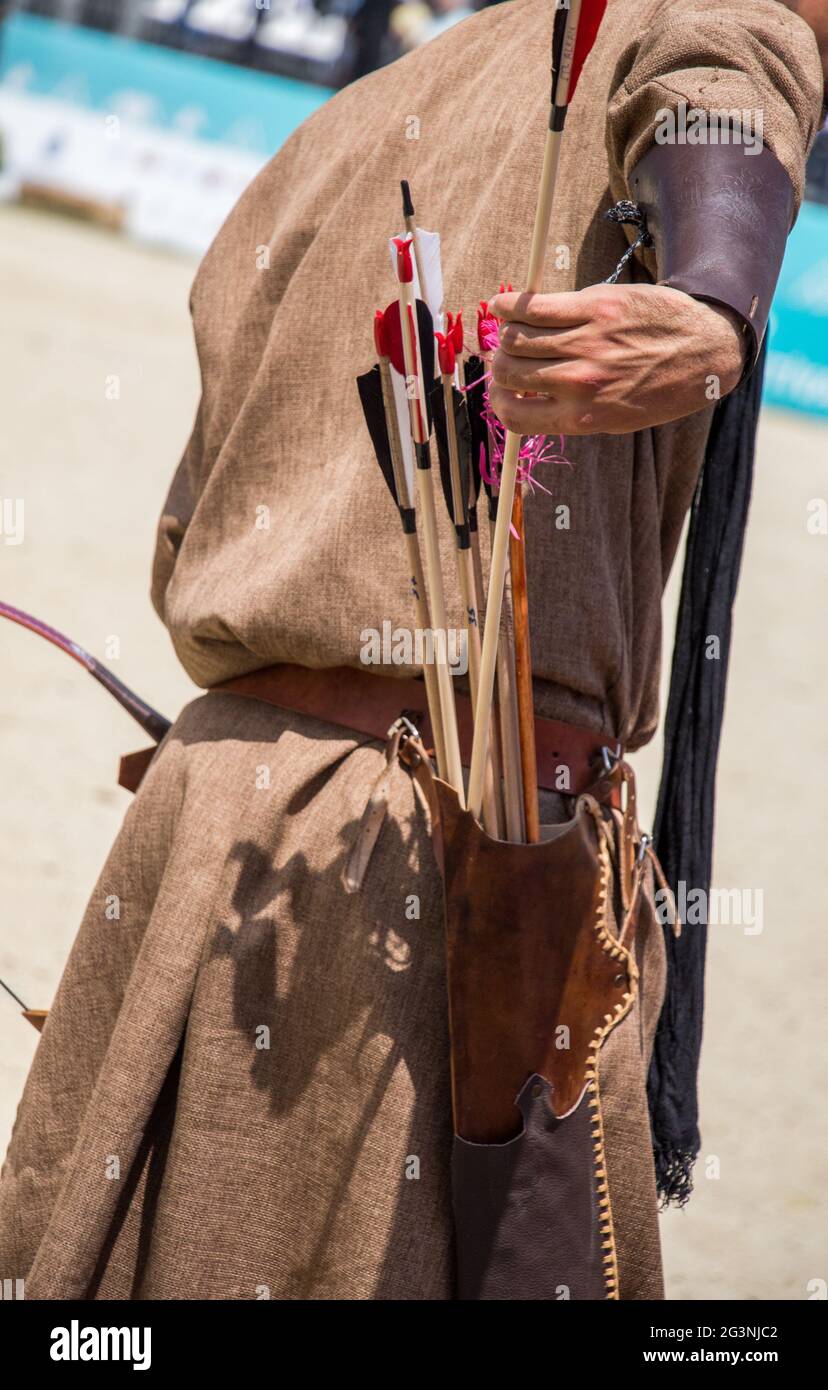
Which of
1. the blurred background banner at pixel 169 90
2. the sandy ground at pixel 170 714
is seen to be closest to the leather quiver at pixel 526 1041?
the sandy ground at pixel 170 714

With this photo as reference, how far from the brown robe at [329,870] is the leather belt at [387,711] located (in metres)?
0.02

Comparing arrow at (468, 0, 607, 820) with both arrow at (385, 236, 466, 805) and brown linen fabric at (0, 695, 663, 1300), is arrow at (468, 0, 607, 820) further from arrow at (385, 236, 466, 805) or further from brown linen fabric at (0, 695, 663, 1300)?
brown linen fabric at (0, 695, 663, 1300)

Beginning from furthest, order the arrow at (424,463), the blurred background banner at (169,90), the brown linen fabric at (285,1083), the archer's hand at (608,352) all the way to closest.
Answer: the blurred background banner at (169,90) → the brown linen fabric at (285,1083) → the arrow at (424,463) → the archer's hand at (608,352)

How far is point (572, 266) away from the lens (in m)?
1.26

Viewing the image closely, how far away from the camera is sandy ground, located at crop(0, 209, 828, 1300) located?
116 inches

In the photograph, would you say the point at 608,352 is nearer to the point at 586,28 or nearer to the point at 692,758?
the point at 586,28

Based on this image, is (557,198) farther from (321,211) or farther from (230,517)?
(230,517)

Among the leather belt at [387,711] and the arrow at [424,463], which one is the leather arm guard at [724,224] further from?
the leather belt at [387,711]

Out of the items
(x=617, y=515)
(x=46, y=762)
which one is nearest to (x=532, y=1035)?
(x=617, y=515)

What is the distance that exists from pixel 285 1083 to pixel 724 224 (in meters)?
0.79

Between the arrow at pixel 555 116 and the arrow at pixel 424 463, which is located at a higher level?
the arrow at pixel 555 116

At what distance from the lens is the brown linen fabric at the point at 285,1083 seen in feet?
4.14

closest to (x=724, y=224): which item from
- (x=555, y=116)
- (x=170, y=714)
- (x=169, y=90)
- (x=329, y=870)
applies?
(x=555, y=116)

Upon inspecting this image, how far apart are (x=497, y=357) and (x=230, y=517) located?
48cm
